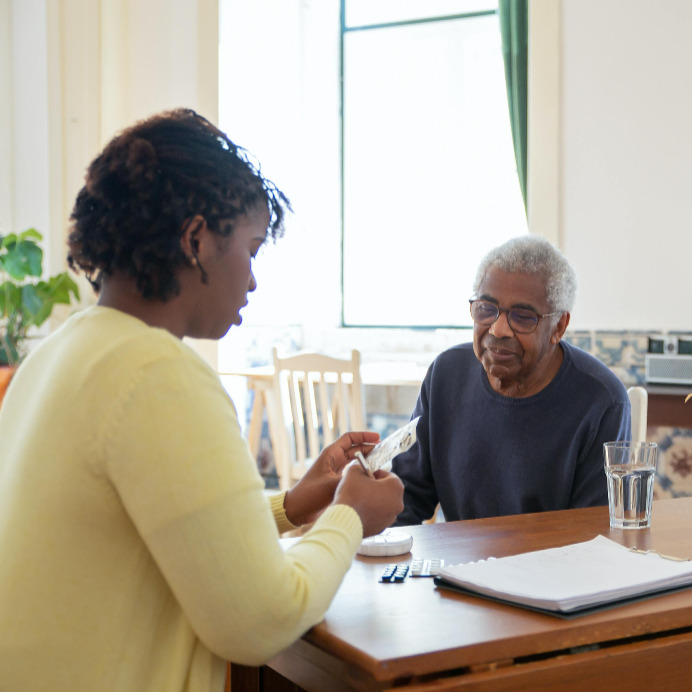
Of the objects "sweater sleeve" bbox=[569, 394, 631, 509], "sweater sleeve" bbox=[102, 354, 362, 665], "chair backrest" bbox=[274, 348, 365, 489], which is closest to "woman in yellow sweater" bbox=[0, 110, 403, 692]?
"sweater sleeve" bbox=[102, 354, 362, 665]

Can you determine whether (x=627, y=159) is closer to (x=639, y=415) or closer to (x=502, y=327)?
(x=639, y=415)

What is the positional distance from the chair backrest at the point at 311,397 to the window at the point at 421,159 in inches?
58.1

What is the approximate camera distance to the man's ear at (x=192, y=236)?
0.99 m

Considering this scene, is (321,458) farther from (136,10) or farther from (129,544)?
(136,10)

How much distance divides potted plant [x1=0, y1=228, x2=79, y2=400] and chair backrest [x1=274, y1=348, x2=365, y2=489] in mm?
946

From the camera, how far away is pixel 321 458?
53.8 inches

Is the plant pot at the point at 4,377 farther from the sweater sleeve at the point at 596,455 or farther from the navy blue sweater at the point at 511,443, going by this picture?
the sweater sleeve at the point at 596,455

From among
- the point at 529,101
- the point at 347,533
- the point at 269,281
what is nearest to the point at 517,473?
the point at 347,533

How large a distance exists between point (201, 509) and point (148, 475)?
0.06 metres

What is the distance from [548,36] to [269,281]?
220 centimetres

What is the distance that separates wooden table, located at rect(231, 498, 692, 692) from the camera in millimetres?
931

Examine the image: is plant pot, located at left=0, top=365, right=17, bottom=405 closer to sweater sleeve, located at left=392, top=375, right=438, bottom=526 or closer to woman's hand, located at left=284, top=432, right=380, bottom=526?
sweater sleeve, located at left=392, top=375, right=438, bottom=526

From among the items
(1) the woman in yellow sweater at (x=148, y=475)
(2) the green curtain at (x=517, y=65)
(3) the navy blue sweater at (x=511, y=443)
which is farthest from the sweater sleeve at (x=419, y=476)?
(2) the green curtain at (x=517, y=65)

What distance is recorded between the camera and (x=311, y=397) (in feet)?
12.5
